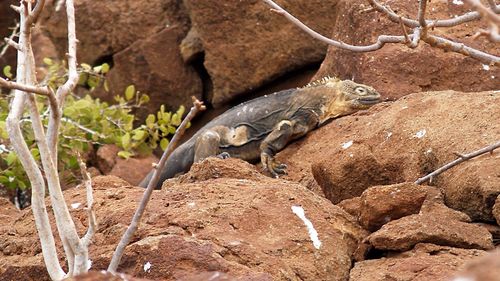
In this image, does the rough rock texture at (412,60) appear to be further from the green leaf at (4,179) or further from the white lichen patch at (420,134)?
the green leaf at (4,179)

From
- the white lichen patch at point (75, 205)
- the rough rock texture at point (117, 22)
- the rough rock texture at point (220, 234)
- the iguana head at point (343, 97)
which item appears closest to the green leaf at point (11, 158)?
the iguana head at point (343, 97)

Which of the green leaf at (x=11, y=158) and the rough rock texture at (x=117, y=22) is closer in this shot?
the green leaf at (x=11, y=158)

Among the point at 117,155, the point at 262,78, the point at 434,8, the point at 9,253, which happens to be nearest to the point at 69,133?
the point at 117,155

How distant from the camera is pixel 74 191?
274 inches

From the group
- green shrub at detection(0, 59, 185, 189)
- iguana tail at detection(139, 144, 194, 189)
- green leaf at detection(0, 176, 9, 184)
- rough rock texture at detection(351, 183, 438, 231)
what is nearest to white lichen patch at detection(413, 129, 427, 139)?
rough rock texture at detection(351, 183, 438, 231)

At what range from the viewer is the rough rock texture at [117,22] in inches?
468

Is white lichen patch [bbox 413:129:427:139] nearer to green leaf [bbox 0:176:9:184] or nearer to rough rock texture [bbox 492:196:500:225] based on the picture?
rough rock texture [bbox 492:196:500:225]

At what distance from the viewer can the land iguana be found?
911 centimetres

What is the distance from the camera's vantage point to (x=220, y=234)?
580 cm

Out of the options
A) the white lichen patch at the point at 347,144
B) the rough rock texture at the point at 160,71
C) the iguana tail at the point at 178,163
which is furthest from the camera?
the rough rock texture at the point at 160,71

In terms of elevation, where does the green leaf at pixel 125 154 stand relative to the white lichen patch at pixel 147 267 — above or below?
below

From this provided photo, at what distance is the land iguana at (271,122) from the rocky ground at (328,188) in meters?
0.14

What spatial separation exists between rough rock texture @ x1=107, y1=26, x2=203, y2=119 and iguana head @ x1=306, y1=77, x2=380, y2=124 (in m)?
2.55

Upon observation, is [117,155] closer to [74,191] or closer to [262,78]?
[262,78]
